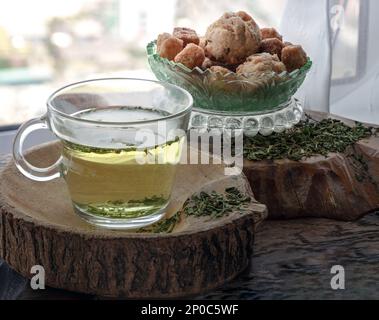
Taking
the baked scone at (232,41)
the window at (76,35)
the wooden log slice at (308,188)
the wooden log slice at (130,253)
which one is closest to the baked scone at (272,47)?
the baked scone at (232,41)

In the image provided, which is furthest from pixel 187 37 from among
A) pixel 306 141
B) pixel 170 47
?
pixel 306 141

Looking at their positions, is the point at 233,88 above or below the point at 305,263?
above

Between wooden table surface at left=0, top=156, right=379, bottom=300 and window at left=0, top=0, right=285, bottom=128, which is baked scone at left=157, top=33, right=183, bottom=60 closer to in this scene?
wooden table surface at left=0, top=156, right=379, bottom=300

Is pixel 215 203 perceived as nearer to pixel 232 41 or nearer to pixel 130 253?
pixel 130 253

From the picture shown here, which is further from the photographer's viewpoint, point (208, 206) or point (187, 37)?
point (187, 37)

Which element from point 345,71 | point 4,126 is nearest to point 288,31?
point 345,71

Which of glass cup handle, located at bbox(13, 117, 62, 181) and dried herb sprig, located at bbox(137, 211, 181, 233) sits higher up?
glass cup handle, located at bbox(13, 117, 62, 181)

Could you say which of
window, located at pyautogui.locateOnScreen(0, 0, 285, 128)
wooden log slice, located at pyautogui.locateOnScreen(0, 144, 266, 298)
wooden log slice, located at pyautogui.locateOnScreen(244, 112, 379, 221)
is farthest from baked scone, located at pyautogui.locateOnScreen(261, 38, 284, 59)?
window, located at pyautogui.locateOnScreen(0, 0, 285, 128)
